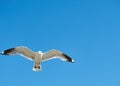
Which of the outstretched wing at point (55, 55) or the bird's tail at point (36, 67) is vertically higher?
the outstretched wing at point (55, 55)

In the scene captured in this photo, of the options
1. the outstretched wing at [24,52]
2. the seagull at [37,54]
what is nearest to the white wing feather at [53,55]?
the seagull at [37,54]

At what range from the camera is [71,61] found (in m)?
61.8

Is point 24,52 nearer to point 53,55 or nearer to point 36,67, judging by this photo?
point 36,67

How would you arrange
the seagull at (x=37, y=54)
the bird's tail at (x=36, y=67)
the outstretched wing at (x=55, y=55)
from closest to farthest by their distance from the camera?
the bird's tail at (x=36, y=67)
the seagull at (x=37, y=54)
the outstretched wing at (x=55, y=55)

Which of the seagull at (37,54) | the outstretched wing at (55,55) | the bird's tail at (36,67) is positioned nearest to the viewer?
the bird's tail at (36,67)

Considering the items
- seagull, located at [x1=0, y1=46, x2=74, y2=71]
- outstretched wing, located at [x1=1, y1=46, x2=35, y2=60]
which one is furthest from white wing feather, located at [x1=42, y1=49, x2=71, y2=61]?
outstretched wing, located at [x1=1, y1=46, x2=35, y2=60]

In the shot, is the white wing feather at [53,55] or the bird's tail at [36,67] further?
the white wing feather at [53,55]

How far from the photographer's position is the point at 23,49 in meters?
62.0

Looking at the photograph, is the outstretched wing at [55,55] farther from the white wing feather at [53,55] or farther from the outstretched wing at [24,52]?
the outstretched wing at [24,52]

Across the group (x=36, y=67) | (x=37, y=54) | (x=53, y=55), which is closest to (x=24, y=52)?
(x=37, y=54)

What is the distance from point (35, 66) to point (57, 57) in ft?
5.39

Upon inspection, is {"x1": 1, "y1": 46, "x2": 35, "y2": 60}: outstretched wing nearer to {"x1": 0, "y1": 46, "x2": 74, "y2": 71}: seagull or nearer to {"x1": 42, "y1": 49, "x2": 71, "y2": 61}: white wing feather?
{"x1": 0, "y1": 46, "x2": 74, "y2": 71}: seagull

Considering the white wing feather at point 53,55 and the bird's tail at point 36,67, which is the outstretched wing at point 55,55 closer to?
the white wing feather at point 53,55

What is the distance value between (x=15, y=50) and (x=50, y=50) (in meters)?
2.14
